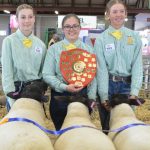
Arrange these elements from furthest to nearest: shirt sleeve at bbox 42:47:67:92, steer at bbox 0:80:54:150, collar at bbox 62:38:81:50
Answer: collar at bbox 62:38:81:50, shirt sleeve at bbox 42:47:67:92, steer at bbox 0:80:54:150

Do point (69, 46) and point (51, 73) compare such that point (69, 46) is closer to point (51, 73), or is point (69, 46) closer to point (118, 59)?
point (51, 73)

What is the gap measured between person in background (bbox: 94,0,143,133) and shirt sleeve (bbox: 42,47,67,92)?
27 cm

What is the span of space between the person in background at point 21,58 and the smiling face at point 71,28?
22cm

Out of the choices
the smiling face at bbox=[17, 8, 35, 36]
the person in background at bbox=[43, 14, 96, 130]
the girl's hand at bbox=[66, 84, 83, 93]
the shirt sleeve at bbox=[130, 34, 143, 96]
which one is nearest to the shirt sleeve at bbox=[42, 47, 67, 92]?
the person in background at bbox=[43, 14, 96, 130]

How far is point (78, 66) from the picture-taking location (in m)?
1.99

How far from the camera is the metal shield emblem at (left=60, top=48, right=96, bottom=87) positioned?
196 centimetres

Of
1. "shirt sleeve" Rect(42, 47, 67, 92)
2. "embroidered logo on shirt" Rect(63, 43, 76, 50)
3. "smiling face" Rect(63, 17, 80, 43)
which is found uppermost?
"smiling face" Rect(63, 17, 80, 43)

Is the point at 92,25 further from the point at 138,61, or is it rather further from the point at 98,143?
the point at 98,143

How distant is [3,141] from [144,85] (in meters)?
6.54

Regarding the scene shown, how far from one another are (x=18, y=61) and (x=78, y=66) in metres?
0.44

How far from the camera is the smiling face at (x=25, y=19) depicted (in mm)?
2137

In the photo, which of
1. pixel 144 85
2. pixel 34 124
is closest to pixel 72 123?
pixel 34 124

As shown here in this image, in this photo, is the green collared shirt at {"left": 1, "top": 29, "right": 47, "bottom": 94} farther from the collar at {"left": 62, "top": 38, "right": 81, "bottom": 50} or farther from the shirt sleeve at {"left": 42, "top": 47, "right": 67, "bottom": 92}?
the collar at {"left": 62, "top": 38, "right": 81, "bottom": 50}

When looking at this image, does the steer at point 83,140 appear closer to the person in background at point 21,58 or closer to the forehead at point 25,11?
the person in background at point 21,58
